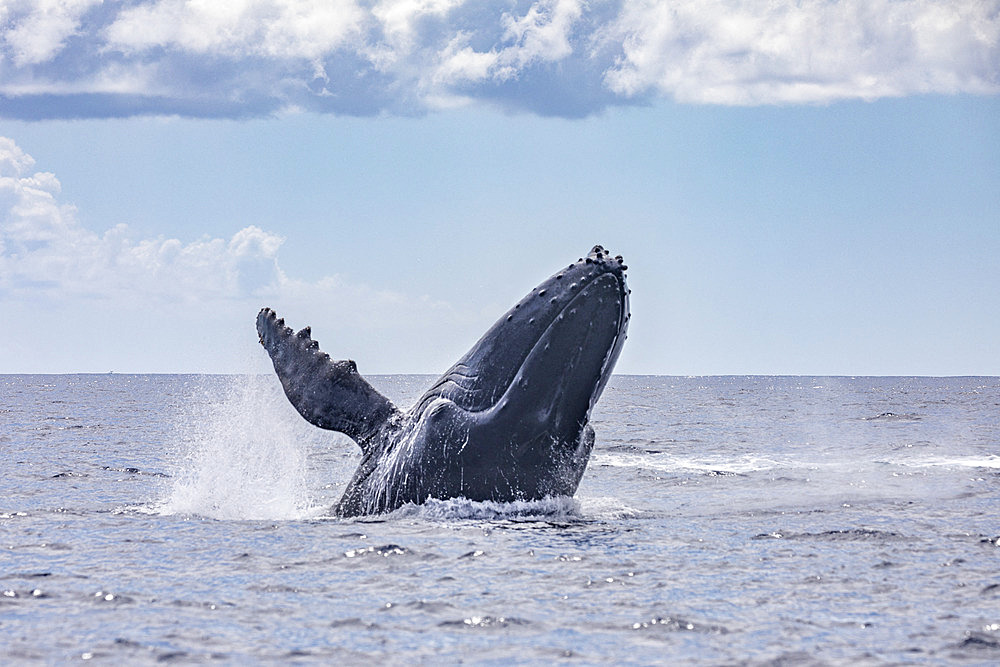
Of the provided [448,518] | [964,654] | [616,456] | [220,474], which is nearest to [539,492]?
[448,518]

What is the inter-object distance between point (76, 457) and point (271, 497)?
996 centimetres

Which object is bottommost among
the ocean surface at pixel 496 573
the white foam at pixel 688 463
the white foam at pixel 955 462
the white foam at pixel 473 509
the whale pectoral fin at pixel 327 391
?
the ocean surface at pixel 496 573

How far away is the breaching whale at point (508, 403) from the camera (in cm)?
911

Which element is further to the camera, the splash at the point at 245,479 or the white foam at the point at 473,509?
the splash at the point at 245,479

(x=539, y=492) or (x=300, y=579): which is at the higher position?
(x=539, y=492)

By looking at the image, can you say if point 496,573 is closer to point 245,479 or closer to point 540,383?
point 540,383

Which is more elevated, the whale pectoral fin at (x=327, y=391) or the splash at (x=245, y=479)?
the whale pectoral fin at (x=327, y=391)

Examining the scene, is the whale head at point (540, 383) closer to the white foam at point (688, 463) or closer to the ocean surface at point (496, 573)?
the ocean surface at point (496, 573)

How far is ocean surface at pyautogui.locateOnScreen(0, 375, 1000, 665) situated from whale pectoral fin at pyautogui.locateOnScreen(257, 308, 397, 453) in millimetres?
875

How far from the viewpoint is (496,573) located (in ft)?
26.7

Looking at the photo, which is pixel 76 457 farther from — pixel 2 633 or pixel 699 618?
pixel 699 618

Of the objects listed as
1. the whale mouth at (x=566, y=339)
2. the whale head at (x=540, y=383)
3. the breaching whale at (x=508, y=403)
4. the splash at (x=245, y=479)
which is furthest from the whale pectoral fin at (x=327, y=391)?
the splash at (x=245, y=479)

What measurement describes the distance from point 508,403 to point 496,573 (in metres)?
1.56

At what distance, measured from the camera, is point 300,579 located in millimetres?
7996
